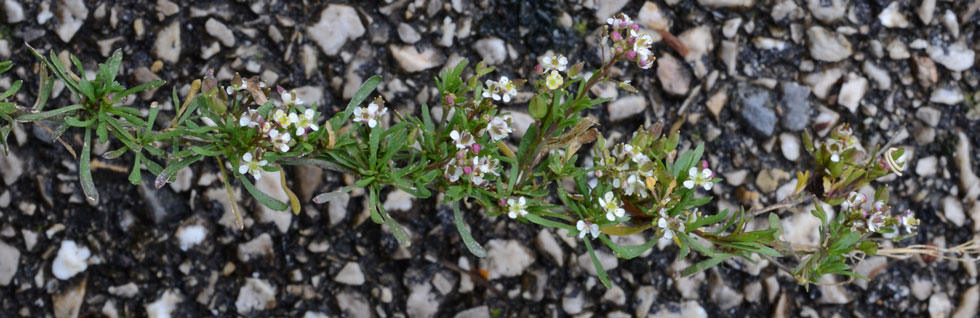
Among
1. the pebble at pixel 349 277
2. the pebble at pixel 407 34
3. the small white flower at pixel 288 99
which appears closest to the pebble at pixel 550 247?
the pebble at pixel 349 277

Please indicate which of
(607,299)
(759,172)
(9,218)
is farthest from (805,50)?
(9,218)

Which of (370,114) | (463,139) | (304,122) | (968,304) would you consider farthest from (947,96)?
(304,122)

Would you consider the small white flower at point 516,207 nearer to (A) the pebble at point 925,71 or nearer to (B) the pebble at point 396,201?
(B) the pebble at point 396,201

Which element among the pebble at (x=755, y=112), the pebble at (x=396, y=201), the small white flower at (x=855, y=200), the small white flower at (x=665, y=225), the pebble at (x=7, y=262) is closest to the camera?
the small white flower at (x=665, y=225)

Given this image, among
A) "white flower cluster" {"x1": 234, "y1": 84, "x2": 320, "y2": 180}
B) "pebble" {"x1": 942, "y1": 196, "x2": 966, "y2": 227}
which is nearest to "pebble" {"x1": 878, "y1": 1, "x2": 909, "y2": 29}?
"pebble" {"x1": 942, "y1": 196, "x2": 966, "y2": 227}

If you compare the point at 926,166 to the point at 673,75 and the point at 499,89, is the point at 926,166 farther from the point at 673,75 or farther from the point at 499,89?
the point at 499,89

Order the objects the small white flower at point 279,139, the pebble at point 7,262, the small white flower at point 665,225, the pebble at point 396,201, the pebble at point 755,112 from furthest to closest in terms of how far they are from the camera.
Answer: the pebble at point 755,112 < the pebble at point 396,201 < the pebble at point 7,262 < the small white flower at point 665,225 < the small white flower at point 279,139

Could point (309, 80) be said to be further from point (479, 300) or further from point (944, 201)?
point (944, 201)
